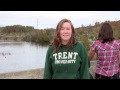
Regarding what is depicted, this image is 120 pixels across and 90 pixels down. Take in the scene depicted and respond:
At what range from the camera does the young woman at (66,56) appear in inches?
99.0

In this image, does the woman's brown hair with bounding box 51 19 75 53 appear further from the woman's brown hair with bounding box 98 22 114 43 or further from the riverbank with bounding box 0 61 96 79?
the riverbank with bounding box 0 61 96 79

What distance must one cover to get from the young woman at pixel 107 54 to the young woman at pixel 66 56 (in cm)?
52

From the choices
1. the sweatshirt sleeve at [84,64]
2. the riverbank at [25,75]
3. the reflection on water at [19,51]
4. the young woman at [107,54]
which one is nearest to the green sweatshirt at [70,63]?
the sweatshirt sleeve at [84,64]

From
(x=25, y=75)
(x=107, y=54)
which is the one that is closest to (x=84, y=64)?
(x=107, y=54)

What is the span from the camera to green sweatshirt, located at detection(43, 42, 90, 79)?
251cm

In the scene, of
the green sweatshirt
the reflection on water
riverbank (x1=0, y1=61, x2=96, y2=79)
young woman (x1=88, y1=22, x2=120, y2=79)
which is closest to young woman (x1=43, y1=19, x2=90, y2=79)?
the green sweatshirt

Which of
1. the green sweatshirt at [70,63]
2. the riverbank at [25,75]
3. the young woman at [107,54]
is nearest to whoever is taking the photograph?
the green sweatshirt at [70,63]

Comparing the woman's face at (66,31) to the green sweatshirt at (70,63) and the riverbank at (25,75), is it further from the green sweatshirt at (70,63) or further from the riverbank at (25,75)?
the riverbank at (25,75)

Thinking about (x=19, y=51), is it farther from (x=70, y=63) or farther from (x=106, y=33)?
(x=70, y=63)

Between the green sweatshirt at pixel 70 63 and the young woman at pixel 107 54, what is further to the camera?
the young woman at pixel 107 54

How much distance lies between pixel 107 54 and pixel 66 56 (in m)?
0.72

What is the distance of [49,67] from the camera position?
262cm
